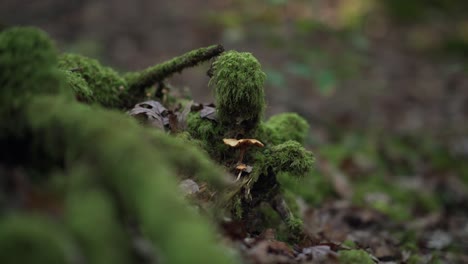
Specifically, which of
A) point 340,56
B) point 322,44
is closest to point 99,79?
point 340,56

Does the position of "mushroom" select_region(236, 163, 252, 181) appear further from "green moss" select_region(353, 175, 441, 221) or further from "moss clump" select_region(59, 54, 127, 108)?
"green moss" select_region(353, 175, 441, 221)

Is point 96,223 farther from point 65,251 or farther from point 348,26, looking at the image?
point 348,26

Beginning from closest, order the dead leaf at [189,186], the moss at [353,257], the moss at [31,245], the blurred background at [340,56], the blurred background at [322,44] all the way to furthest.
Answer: the moss at [31,245] < the dead leaf at [189,186] < the moss at [353,257] < the blurred background at [340,56] < the blurred background at [322,44]

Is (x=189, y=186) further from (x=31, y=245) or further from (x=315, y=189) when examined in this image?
(x=315, y=189)

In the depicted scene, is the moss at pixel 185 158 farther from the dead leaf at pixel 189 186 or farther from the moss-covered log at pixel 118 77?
the moss-covered log at pixel 118 77

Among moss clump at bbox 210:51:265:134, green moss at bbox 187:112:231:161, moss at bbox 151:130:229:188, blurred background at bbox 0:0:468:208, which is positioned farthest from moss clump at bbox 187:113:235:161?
blurred background at bbox 0:0:468:208

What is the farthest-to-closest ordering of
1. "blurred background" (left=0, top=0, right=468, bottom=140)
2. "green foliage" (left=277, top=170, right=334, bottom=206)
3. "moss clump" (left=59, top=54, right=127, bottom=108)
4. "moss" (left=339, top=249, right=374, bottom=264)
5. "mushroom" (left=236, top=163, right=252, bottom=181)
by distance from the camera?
1. "blurred background" (left=0, top=0, right=468, bottom=140)
2. "green foliage" (left=277, top=170, right=334, bottom=206)
3. "moss clump" (left=59, top=54, right=127, bottom=108)
4. "mushroom" (left=236, top=163, right=252, bottom=181)
5. "moss" (left=339, top=249, right=374, bottom=264)

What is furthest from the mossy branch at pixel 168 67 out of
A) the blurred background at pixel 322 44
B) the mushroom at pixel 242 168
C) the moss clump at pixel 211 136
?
the blurred background at pixel 322 44
